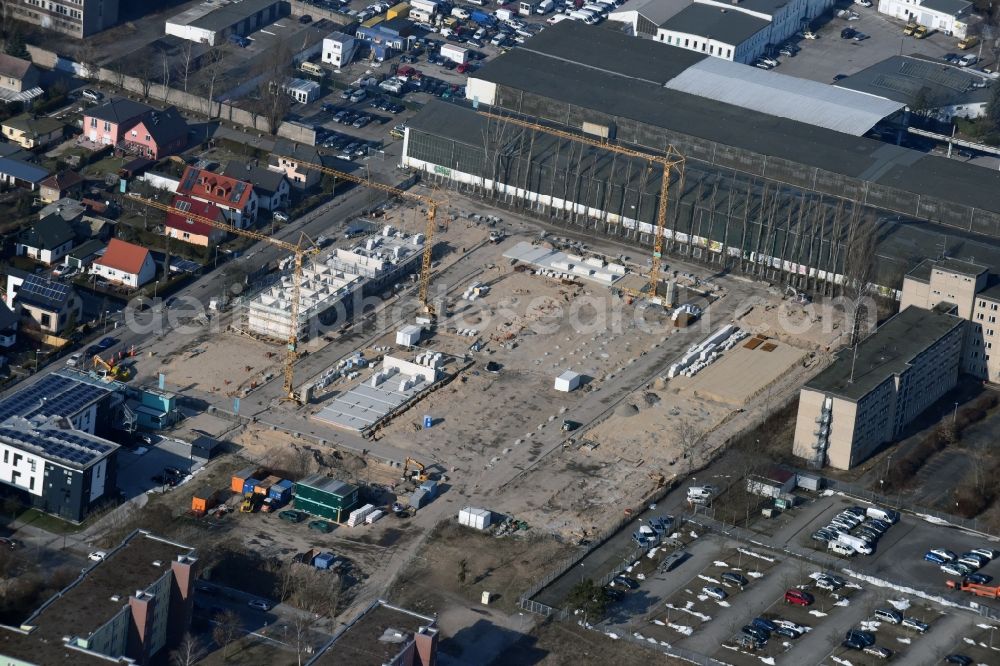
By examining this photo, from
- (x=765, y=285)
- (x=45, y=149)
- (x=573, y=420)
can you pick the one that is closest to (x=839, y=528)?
(x=573, y=420)

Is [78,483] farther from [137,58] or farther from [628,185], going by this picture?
[137,58]

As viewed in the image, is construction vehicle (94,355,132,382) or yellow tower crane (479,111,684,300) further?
yellow tower crane (479,111,684,300)

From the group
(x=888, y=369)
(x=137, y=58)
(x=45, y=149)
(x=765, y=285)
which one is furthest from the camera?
(x=137, y=58)

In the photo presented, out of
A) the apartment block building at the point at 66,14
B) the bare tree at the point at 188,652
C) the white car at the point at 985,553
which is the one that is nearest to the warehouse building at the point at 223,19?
the apartment block building at the point at 66,14

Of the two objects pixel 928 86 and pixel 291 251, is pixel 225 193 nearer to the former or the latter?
pixel 291 251

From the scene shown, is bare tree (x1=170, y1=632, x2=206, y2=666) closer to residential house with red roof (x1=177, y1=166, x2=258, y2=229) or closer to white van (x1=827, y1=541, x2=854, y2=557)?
white van (x1=827, y1=541, x2=854, y2=557)

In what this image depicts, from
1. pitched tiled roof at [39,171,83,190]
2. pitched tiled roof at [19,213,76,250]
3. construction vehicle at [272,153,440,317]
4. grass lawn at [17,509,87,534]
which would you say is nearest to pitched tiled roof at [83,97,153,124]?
pitched tiled roof at [39,171,83,190]
